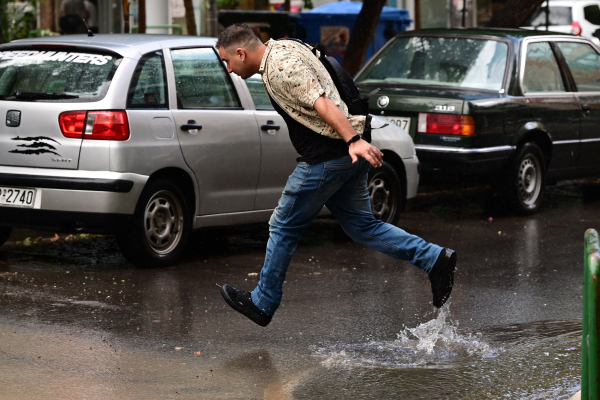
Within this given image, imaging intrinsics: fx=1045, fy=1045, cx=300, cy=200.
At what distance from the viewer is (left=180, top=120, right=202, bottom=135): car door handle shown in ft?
24.3

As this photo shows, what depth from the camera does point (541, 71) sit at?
35.1ft

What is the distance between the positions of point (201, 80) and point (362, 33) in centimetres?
608

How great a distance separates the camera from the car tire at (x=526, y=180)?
10.2 m

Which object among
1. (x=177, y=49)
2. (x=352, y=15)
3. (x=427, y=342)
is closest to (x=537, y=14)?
(x=352, y=15)

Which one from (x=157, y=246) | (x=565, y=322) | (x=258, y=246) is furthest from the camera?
(x=258, y=246)

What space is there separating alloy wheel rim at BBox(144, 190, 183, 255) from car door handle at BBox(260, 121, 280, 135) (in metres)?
0.98

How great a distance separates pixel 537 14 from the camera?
86.9 feet

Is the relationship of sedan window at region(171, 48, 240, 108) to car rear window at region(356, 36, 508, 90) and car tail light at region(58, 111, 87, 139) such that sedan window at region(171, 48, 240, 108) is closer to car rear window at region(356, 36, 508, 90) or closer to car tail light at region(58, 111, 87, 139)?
car tail light at region(58, 111, 87, 139)

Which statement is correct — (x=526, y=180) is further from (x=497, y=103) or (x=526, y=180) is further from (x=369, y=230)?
(x=369, y=230)

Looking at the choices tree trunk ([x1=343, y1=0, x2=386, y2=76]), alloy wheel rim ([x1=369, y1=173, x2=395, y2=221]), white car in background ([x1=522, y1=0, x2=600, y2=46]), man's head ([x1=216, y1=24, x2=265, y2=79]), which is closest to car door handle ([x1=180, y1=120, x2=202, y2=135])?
alloy wheel rim ([x1=369, y1=173, x2=395, y2=221])

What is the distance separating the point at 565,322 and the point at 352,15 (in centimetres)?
1293

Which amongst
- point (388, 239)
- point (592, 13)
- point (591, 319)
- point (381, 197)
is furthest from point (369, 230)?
point (592, 13)

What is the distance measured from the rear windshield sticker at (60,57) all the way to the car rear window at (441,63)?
13.2 ft

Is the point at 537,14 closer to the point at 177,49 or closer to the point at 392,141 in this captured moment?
the point at 392,141
